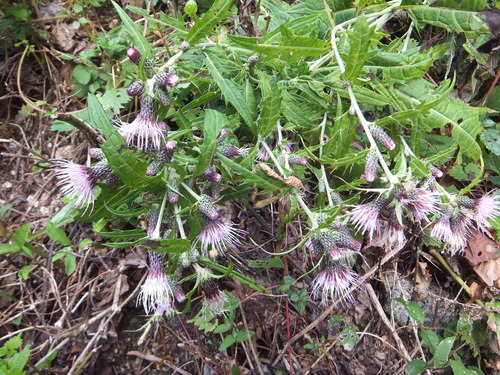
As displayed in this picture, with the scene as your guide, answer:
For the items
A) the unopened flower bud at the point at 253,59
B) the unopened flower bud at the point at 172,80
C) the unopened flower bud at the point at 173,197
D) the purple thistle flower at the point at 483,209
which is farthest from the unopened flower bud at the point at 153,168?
the purple thistle flower at the point at 483,209

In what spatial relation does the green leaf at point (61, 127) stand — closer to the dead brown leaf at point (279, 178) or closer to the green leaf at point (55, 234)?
the green leaf at point (55, 234)

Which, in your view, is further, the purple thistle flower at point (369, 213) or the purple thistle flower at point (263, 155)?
the purple thistle flower at point (263, 155)

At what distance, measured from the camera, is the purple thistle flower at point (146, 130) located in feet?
5.31

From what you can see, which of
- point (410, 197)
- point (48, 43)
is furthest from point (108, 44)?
point (410, 197)

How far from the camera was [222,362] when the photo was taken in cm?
235

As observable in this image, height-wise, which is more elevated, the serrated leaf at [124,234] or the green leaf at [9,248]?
the serrated leaf at [124,234]

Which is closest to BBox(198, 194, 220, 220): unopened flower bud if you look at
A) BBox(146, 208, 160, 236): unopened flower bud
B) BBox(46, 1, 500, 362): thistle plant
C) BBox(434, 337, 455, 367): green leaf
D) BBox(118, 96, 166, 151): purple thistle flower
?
BBox(46, 1, 500, 362): thistle plant

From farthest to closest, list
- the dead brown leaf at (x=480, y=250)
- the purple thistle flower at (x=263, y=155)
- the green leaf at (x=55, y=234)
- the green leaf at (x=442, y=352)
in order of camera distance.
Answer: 1. the dead brown leaf at (x=480, y=250)
2. the green leaf at (x=55, y=234)
3. the green leaf at (x=442, y=352)
4. the purple thistle flower at (x=263, y=155)

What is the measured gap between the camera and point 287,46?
5.85 feet

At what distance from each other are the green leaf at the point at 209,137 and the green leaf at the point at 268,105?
0.27 m

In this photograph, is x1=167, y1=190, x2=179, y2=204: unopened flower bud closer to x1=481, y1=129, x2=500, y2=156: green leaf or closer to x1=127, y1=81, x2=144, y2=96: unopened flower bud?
x1=127, y1=81, x2=144, y2=96: unopened flower bud

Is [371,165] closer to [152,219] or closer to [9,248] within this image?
[152,219]

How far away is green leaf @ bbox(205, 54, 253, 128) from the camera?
1861 mm

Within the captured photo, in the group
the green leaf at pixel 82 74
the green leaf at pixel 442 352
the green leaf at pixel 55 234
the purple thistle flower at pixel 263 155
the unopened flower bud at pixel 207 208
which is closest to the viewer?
the unopened flower bud at pixel 207 208
